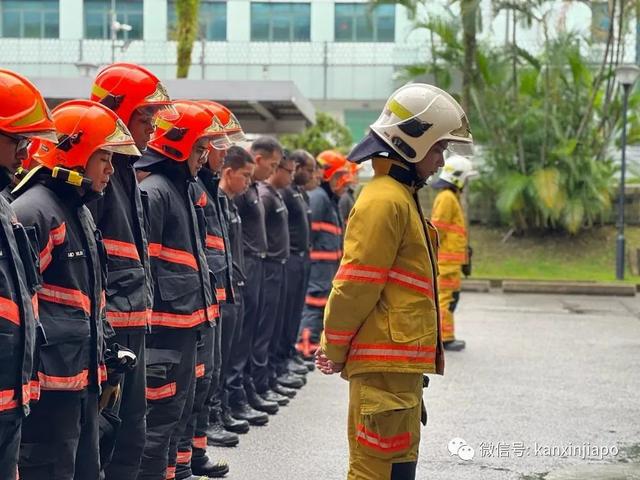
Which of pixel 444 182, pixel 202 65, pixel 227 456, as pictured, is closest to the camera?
pixel 227 456

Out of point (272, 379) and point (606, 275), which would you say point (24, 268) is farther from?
point (606, 275)

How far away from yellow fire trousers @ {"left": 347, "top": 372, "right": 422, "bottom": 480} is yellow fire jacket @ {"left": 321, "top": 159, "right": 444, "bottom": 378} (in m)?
0.08

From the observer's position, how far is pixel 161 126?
608 cm

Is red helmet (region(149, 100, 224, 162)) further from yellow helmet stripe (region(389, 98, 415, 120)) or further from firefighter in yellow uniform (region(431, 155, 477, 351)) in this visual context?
firefighter in yellow uniform (region(431, 155, 477, 351))

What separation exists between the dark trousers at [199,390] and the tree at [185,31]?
629 inches

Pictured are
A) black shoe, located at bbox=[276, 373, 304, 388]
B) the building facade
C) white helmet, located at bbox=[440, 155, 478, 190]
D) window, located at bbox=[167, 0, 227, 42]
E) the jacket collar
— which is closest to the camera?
the jacket collar

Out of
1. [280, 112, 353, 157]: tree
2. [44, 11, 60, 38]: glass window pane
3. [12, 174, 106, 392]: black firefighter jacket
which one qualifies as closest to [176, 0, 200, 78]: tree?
[280, 112, 353, 157]: tree

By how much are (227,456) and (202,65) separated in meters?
31.4

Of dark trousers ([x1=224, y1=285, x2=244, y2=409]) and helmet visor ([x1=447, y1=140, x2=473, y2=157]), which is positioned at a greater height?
helmet visor ([x1=447, y1=140, x2=473, y2=157])

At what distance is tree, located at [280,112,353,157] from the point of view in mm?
27328

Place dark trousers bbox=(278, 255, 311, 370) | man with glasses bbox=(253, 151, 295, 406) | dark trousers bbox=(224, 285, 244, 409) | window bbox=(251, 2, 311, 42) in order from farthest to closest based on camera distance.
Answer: window bbox=(251, 2, 311, 42), dark trousers bbox=(278, 255, 311, 370), man with glasses bbox=(253, 151, 295, 406), dark trousers bbox=(224, 285, 244, 409)

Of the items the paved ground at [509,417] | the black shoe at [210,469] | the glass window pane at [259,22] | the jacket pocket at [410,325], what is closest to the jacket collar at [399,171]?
the jacket pocket at [410,325]

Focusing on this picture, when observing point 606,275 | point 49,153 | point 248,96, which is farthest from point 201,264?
point 606,275

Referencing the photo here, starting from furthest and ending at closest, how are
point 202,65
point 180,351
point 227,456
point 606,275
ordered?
point 202,65, point 606,275, point 227,456, point 180,351
